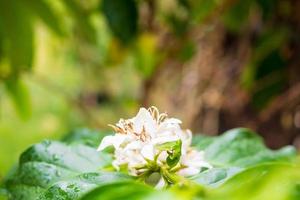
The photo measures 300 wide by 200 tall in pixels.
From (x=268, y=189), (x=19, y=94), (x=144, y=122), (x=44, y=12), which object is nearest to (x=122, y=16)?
(x=44, y=12)

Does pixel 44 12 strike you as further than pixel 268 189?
Yes

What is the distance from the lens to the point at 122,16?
1.29 m

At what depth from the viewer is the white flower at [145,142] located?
55cm

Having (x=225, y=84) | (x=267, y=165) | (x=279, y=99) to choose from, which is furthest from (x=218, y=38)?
(x=267, y=165)

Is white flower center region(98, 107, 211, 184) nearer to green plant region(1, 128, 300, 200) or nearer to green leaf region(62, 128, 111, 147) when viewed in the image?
green plant region(1, 128, 300, 200)

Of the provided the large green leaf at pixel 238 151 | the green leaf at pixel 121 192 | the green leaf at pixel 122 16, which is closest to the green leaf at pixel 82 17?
the green leaf at pixel 122 16

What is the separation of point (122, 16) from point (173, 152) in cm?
78

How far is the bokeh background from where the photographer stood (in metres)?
1.31

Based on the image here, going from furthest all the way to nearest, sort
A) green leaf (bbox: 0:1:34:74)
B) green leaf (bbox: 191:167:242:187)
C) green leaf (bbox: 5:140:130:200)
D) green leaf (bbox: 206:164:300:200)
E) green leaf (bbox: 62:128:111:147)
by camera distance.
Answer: green leaf (bbox: 0:1:34:74) < green leaf (bbox: 62:128:111:147) < green leaf (bbox: 5:140:130:200) < green leaf (bbox: 191:167:242:187) < green leaf (bbox: 206:164:300:200)

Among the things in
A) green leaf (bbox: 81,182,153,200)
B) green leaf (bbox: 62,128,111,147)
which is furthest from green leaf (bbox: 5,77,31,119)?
green leaf (bbox: 81,182,153,200)

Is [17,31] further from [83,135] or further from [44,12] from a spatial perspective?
[83,135]

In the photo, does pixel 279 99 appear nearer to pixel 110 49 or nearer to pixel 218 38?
pixel 218 38

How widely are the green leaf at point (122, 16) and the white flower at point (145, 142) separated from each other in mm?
685

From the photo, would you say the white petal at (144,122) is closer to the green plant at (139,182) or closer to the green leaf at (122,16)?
the green plant at (139,182)
